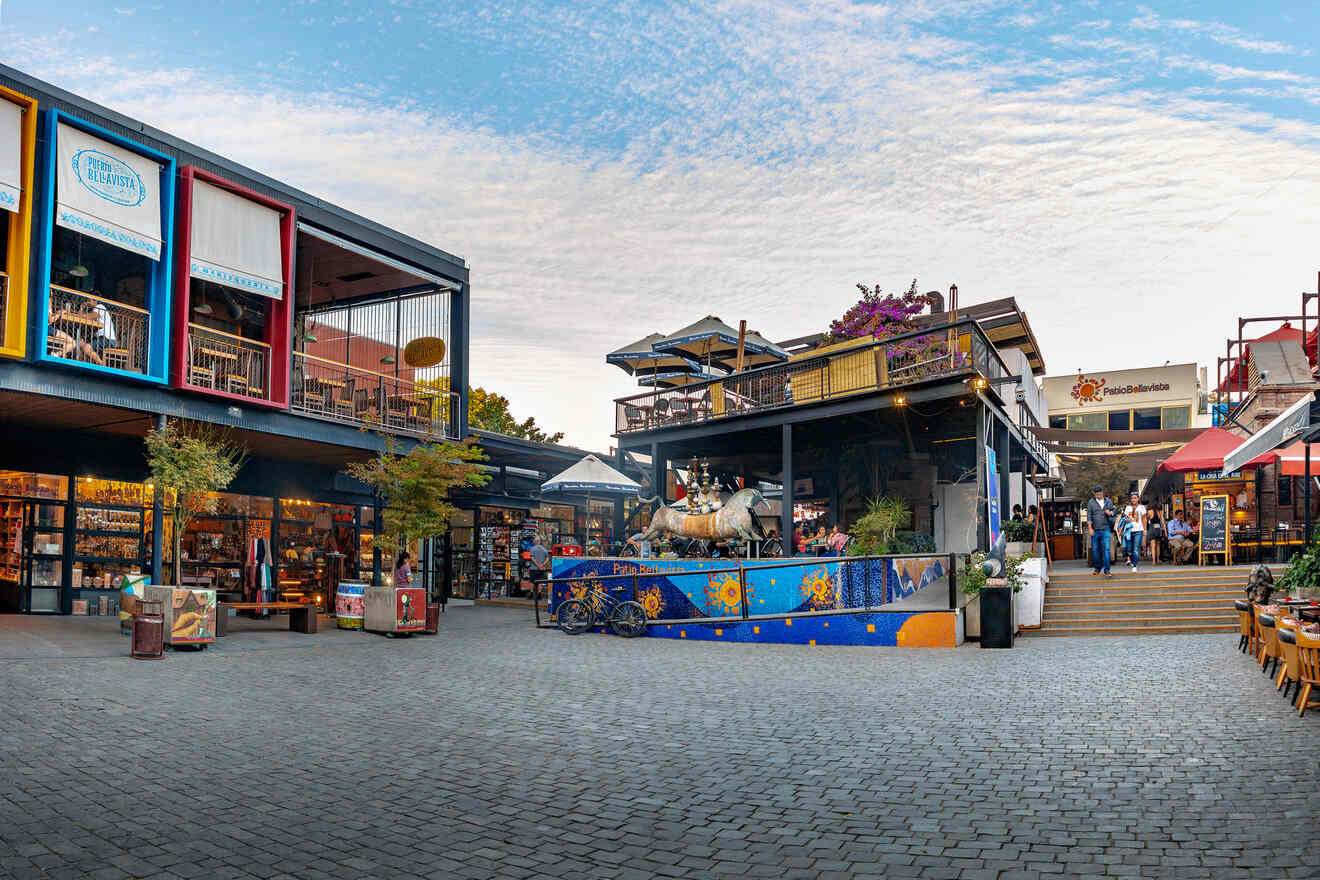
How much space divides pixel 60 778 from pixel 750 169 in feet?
48.3

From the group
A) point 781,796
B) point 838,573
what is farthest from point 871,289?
point 781,796

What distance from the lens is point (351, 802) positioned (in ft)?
18.2

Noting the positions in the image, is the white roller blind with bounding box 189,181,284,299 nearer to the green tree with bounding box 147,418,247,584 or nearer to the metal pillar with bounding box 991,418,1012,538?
the green tree with bounding box 147,418,247,584

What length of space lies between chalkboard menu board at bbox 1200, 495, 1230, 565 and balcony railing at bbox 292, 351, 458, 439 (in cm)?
1586

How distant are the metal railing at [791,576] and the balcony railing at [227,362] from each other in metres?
6.50

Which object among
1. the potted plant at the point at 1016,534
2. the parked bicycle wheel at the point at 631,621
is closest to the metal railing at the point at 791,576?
the parked bicycle wheel at the point at 631,621

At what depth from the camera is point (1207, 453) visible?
20078mm

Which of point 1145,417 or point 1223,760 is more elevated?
point 1145,417

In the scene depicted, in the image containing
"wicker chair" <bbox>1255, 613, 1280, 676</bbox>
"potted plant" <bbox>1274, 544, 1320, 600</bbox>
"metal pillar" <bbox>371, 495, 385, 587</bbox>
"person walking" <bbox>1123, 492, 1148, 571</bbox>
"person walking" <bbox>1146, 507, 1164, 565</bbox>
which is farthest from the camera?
"person walking" <bbox>1146, 507, 1164, 565</bbox>

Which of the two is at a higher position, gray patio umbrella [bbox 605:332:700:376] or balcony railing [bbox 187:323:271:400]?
gray patio umbrella [bbox 605:332:700:376]

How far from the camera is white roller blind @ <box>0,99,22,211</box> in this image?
13.0 meters

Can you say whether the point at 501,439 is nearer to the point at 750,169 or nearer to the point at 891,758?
the point at 750,169

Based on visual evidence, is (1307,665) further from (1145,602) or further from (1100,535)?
(1100,535)

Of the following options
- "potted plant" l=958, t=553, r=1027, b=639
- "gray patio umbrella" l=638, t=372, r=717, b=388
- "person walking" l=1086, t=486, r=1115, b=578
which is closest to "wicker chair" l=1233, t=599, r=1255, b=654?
"potted plant" l=958, t=553, r=1027, b=639
